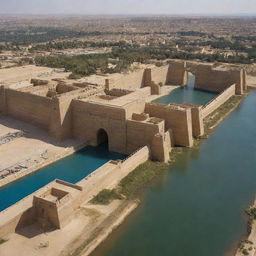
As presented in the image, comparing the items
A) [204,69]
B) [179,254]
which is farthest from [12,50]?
[179,254]

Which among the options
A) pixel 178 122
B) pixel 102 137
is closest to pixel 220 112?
pixel 178 122

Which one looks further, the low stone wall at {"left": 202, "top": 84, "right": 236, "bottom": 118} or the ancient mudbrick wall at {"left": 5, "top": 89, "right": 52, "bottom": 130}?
the low stone wall at {"left": 202, "top": 84, "right": 236, "bottom": 118}

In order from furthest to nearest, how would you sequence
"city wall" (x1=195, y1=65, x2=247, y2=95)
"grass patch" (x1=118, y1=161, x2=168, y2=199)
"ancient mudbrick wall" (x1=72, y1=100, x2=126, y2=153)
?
"city wall" (x1=195, y1=65, x2=247, y2=95)
"ancient mudbrick wall" (x1=72, y1=100, x2=126, y2=153)
"grass patch" (x1=118, y1=161, x2=168, y2=199)

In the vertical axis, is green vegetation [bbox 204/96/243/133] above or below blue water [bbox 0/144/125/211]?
below

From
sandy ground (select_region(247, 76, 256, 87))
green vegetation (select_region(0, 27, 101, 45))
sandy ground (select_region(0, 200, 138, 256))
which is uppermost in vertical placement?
green vegetation (select_region(0, 27, 101, 45))

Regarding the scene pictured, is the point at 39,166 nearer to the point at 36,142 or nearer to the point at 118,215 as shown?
the point at 36,142

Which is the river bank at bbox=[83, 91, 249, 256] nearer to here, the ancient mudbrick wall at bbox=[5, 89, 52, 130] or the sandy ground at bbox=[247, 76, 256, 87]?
the ancient mudbrick wall at bbox=[5, 89, 52, 130]

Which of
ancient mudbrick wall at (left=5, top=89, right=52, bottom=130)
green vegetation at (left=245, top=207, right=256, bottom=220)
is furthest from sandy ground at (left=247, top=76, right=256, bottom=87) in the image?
green vegetation at (left=245, top=207, right=256, bottom=220)
